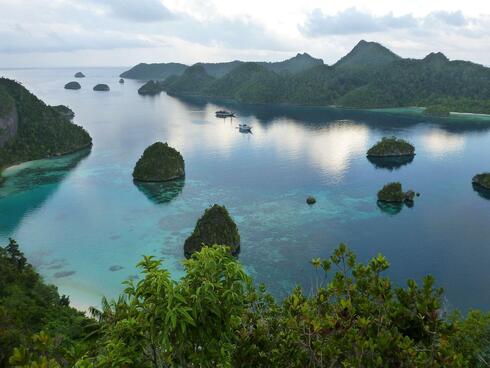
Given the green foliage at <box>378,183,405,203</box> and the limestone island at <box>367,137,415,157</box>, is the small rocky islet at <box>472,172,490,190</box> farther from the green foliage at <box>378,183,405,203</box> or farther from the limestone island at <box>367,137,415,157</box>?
the limestone island at <box>367,137,415,157</box>

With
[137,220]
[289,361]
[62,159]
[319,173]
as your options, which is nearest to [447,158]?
[319,173]

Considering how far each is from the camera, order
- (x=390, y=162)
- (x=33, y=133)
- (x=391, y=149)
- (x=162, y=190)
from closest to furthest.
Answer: (x=162, y=190), (x=390, y=162), (x=33, y=133), (x=391, y=149)

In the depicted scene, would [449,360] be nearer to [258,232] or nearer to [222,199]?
[258,232]

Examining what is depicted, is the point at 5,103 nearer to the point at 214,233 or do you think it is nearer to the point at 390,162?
the point at 214,233

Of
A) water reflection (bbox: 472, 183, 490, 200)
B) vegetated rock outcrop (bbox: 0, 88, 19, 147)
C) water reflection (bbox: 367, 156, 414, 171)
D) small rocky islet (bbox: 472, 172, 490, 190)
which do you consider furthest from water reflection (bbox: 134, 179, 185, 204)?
small rocky islet (bbox: 472, 172, 490, 190)

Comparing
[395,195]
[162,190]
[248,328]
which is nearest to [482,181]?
[395,195]
